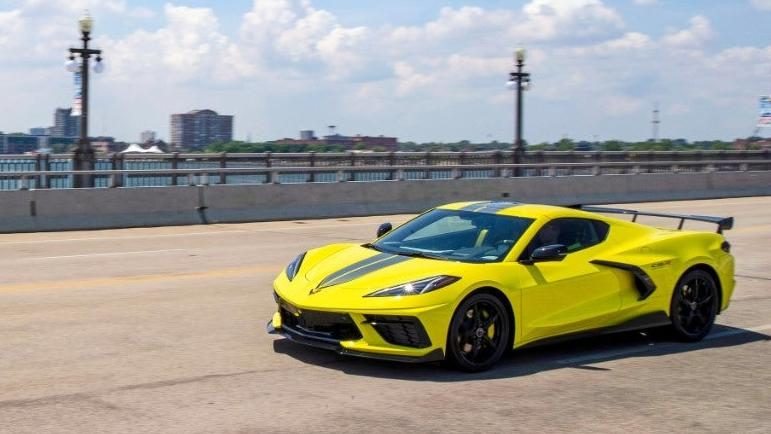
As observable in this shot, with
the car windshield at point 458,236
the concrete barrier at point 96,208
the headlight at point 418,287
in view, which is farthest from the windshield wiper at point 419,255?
the concrete barrier at point 96,208

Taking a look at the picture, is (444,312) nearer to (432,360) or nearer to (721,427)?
(432,360)

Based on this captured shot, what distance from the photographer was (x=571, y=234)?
878 cm

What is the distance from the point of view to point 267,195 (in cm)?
2377

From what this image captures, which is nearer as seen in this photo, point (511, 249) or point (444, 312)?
point (444, 312)

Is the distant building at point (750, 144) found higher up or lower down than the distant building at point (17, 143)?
higher up

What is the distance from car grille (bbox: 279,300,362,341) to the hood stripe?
26cm

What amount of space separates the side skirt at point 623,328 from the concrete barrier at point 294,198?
14.2m

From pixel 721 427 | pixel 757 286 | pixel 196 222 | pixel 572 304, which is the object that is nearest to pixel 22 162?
pixel 196 222

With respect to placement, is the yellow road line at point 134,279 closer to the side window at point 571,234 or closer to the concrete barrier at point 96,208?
the side window at point 571,234

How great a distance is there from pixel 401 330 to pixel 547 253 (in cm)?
145

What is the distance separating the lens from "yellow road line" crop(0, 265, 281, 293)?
39.3ft

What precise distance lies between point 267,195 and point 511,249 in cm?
1594

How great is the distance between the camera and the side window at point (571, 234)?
336 inches

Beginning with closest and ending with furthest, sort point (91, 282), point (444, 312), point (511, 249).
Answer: point (444, 312) < point (511, 249) < point (91, 282)
